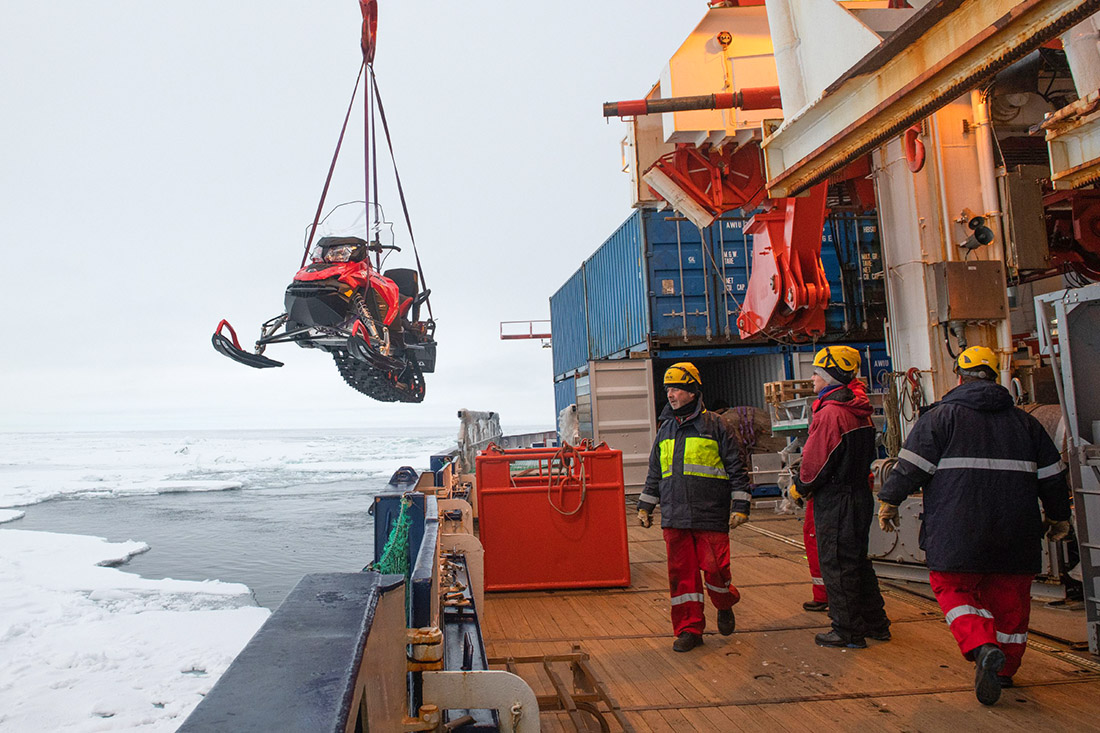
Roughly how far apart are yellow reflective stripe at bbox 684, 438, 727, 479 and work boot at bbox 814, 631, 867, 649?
3.36 ft

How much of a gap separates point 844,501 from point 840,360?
791 millimetres

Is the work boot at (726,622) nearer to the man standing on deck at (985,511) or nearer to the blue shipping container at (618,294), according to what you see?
the man standing on deck at (985,511)

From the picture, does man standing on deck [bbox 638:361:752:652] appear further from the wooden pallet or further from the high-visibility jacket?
the wooden pallet

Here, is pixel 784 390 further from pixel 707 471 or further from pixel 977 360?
pixel 977 360

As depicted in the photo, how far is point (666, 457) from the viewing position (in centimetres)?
429

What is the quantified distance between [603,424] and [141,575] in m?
6.63

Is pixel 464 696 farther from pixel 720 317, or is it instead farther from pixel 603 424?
pixel 720 317

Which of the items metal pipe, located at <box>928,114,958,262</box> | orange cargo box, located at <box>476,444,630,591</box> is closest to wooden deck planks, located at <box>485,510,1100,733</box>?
orange cargo box, located at <box>476,444,630,591</box>

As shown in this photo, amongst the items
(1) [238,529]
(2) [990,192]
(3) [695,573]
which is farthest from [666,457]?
(1) [238,529]

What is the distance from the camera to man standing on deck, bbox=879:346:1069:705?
3104mm

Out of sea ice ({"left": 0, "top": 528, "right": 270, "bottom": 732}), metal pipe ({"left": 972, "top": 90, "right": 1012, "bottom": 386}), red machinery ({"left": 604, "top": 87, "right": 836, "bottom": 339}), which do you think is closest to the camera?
sea ice ({"left": 0, "top": 528, "right": 270, "bottom": 732})

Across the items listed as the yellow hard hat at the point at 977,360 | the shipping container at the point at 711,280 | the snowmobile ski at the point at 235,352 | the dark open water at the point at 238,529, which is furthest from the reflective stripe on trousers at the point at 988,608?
the shipping container at the point at 711,280

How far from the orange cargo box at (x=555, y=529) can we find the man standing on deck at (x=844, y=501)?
1.86m

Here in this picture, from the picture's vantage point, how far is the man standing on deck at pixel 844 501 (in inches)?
156
